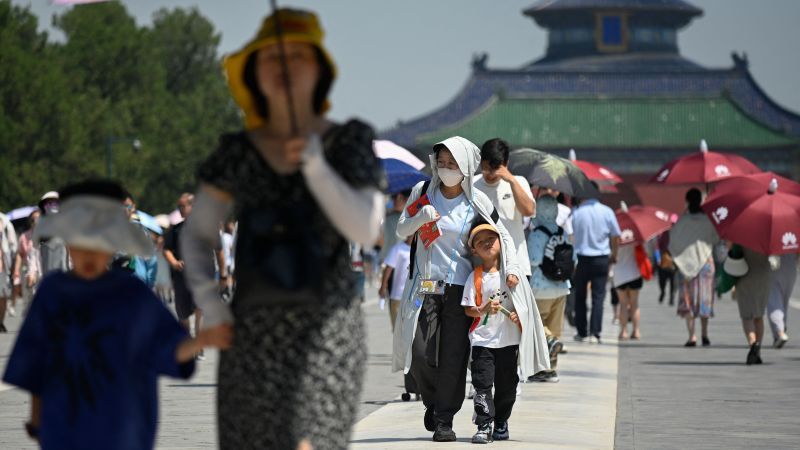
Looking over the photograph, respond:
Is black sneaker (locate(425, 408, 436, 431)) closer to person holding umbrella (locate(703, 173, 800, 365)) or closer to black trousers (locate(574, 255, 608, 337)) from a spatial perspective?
person holding umbrella (locate(703, 173, 800, 365))

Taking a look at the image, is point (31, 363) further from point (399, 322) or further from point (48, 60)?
point (48, 60)

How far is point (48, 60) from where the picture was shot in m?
47.6

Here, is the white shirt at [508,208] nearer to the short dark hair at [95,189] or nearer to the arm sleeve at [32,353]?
the short dark hair at [95,189]

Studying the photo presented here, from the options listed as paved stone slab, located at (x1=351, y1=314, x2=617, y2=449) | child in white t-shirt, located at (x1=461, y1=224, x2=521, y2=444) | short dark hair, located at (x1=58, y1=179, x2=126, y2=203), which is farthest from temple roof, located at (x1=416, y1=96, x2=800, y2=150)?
short dark hair, located at (x1=58, y1=179, x2=126, y2=203)

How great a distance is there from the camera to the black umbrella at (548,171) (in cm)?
1600

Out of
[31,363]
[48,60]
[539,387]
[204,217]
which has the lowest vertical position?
[539,387]

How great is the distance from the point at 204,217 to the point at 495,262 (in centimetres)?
516

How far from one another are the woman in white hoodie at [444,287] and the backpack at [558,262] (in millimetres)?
4636

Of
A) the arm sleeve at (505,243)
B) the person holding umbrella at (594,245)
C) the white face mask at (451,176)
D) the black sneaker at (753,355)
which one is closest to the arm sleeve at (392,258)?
the black sneaker at (753,355)

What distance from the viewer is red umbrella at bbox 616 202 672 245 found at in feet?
74.1

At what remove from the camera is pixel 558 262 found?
50.2 ft

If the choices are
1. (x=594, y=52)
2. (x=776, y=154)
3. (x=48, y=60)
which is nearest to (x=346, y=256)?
(x=48, y=60)

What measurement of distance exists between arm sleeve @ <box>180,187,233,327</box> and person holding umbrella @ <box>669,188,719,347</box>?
1421 cm

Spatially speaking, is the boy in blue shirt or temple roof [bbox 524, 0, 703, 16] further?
temple roof [bbox 524, 0, 703, 16]
